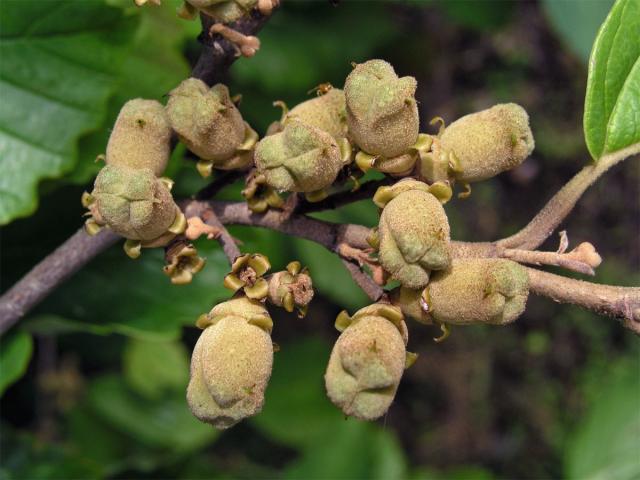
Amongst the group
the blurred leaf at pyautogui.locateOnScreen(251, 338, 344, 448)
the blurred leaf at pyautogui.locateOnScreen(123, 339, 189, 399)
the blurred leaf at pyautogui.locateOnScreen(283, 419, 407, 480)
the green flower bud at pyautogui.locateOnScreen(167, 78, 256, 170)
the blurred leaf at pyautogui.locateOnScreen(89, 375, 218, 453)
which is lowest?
the blurred leaf at pyautogui.locateOnScreen(251, 338, 344, 448)

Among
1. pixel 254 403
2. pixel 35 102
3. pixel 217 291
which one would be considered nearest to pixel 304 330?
pixel 217 291

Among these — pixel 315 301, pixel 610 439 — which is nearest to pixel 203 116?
pixel 610 439

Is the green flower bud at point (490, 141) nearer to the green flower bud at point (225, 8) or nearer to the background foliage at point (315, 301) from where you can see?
the background foliage at point (315, 301)

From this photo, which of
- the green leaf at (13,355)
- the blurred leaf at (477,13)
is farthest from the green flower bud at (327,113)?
the blurred leaf at (477,13)

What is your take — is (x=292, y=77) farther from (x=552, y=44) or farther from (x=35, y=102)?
(x=552, y=44)

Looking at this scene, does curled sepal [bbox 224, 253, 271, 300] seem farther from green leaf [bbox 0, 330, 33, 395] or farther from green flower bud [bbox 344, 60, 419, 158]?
green leaf [bbox 0, 330, 33, 395]

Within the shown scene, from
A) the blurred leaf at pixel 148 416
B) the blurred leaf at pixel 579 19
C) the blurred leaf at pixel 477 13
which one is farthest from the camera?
the blurred leaf at pixel 477 13

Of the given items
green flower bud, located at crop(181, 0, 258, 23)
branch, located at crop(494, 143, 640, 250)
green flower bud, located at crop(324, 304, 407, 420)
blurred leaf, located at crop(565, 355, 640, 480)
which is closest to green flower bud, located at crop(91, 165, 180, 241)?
green flower bud, located at crop(181, 0, 258, 23)
